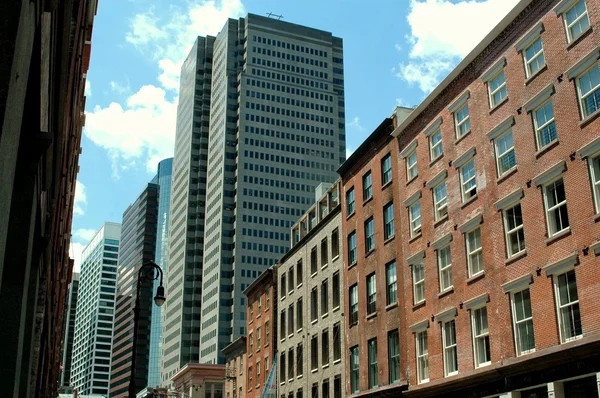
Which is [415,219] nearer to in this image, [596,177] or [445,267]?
[445,267]

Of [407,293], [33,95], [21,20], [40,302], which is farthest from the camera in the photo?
[407,293]

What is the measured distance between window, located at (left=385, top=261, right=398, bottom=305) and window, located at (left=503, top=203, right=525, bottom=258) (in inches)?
442

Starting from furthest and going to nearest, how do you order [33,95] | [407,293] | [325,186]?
[325,186], [407,293], [33,95]

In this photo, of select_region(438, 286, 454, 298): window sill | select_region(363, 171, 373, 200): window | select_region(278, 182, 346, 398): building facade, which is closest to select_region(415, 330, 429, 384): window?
select_region(438, 286, 454, 298): window sill

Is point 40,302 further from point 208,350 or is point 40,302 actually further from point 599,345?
point 208,350

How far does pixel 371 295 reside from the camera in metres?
41.7

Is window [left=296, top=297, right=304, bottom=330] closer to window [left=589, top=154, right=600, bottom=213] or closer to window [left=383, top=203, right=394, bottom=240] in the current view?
window [left=383, top=203, right=394, bottom=240]

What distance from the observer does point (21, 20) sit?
6602 millimetres

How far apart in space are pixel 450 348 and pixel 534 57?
13.8m

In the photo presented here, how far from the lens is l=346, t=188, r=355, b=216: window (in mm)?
46719

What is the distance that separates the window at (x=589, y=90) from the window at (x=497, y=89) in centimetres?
485

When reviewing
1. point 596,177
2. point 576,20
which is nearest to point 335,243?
point 576,20

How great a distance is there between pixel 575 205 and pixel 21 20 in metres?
22.0

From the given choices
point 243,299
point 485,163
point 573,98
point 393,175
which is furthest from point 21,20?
point 243,299
